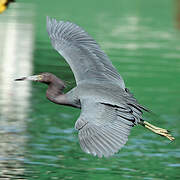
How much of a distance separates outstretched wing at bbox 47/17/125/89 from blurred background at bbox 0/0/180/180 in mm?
414

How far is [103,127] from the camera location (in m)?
6.77

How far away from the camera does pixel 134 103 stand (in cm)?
777

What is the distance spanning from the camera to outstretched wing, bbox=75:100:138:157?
6.41 meters

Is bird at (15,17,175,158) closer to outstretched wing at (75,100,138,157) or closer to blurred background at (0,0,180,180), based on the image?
outstretched wing at (75,100,138,157)

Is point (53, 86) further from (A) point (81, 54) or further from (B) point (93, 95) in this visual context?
(B) point (93, 95)

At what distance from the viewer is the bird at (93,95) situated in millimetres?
6582

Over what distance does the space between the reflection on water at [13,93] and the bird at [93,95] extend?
48.2 inches

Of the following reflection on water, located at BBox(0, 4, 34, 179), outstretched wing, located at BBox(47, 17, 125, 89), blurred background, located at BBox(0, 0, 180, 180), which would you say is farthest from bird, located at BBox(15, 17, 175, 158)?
reflection on water, located at BBox(0, 4, 34, 179)

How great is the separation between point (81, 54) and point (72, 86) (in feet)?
19.8

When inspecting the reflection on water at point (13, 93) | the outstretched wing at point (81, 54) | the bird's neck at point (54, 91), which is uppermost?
the outstretched wing at point (81, 54)

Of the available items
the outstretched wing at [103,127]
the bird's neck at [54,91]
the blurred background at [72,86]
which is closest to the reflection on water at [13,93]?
the blurred background at [72,86]

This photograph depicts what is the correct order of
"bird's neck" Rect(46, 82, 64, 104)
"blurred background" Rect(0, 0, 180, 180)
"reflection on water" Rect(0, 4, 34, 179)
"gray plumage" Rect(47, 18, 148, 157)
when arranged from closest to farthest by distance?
"gray plumage" Rect(47, 18, 148, 157) < "bird's neck" Rect(46, 82, 64, 104) < "blurred background" Rect(0, 0, 180, 180) < "reflection on water" Rect(0, 4, 34, 179)

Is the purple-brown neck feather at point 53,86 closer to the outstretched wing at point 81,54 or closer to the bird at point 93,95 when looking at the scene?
the bird at point 93,95

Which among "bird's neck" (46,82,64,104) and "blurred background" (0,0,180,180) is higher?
"bird's neck" (46,82,64,104)
